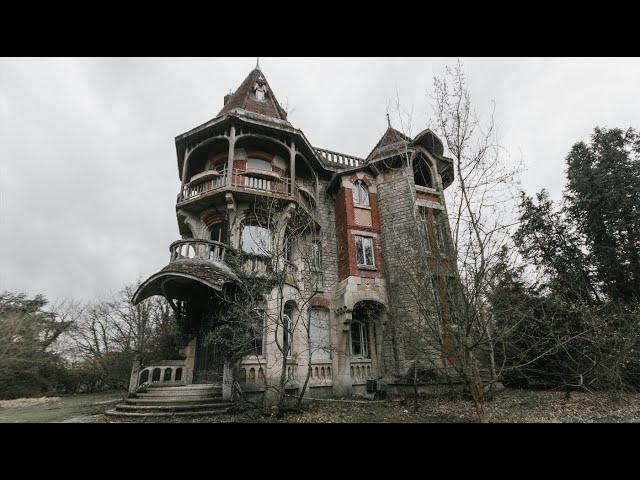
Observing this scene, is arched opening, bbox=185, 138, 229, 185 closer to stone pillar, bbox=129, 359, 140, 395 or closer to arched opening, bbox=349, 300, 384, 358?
stone pillar, bbox=129, 359, 140, 395

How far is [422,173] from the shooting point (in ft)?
59.1

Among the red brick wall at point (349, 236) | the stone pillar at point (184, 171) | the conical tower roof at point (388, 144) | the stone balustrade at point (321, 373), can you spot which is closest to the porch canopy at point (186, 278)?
the stone pillar at point (184, 171)

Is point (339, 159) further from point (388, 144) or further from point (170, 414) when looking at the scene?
point (170, 414)

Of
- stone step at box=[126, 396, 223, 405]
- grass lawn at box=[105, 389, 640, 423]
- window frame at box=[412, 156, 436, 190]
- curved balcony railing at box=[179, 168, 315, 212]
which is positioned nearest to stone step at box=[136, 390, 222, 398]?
stone step at box=[126, 396, 223, 405]

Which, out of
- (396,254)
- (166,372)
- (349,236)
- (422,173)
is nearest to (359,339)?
(396,254)

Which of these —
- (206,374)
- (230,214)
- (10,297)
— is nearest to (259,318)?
(206,374)

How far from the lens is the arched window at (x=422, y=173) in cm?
1781

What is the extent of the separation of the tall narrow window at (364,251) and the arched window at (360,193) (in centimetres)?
193

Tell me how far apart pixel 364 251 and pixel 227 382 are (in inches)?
Result: 336

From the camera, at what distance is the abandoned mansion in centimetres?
1148

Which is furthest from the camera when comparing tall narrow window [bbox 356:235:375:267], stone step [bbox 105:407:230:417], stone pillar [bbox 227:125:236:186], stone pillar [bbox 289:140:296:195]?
tall narrow window [bbox 356:235:375:267]

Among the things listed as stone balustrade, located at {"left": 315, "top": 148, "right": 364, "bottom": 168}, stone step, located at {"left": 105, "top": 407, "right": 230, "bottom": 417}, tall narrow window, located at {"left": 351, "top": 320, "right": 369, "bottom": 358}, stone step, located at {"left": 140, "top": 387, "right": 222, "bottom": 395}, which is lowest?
stone step, located at {"left": 105, "top": 407, "right": 230, "bottom": 417}

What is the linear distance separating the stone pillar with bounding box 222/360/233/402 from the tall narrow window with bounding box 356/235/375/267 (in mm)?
7528
